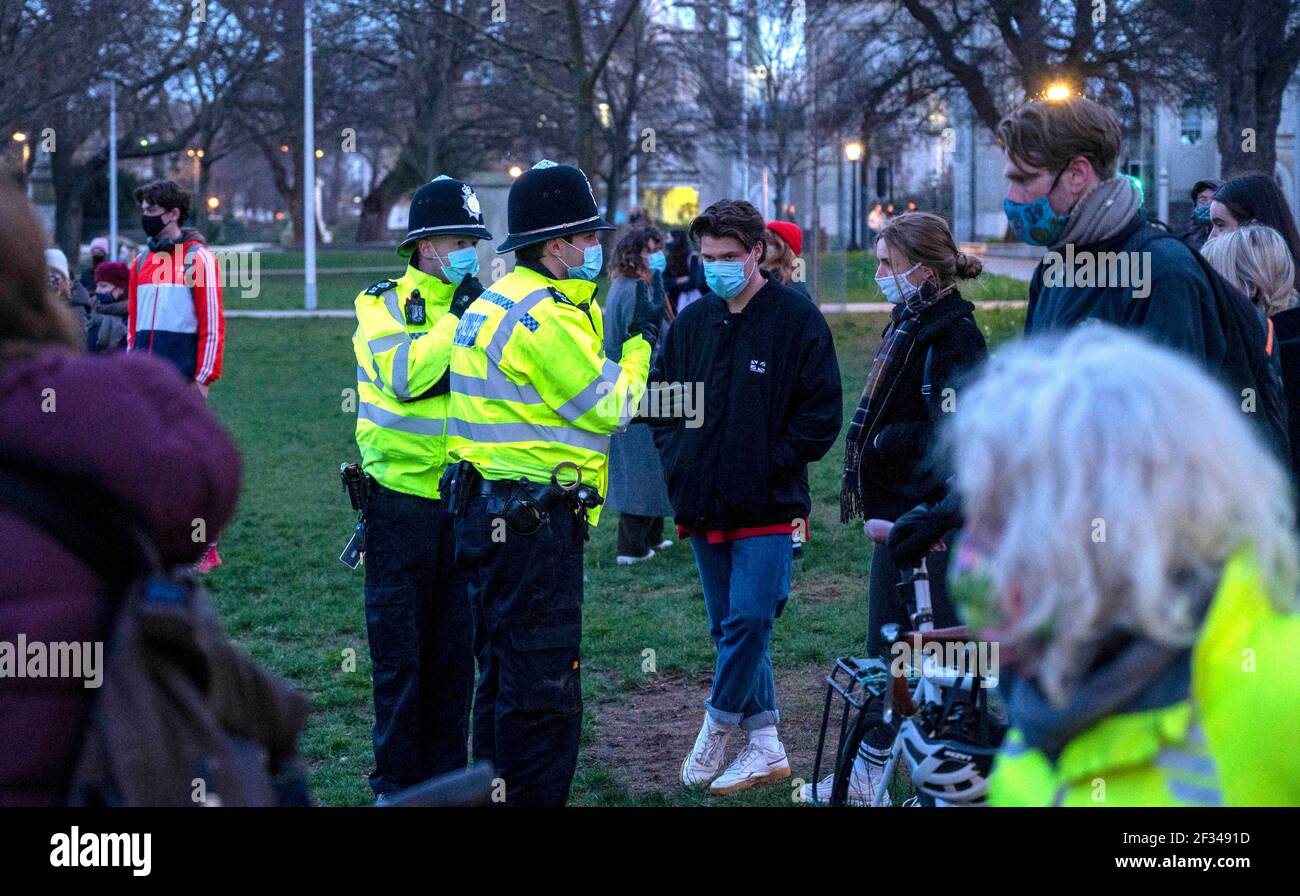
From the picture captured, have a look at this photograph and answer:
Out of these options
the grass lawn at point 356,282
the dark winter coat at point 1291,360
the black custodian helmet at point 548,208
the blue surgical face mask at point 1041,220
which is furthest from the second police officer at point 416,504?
the grass lawn at point 356,282

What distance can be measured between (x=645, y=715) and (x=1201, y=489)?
512cm

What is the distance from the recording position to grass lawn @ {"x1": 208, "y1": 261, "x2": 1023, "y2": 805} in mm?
6141

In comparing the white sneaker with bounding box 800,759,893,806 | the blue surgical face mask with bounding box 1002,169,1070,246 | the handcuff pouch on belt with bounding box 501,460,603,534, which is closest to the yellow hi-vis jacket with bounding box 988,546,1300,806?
the blue surgical face mask with bounding box 1002,169,1070,246

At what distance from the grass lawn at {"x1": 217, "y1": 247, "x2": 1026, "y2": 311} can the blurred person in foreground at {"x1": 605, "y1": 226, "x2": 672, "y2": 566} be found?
11295mm

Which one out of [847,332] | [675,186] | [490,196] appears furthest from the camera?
[675,186]

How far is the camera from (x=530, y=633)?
461 cm

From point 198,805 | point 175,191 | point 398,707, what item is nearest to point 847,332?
point 175,191

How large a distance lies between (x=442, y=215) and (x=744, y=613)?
1844 millimetres

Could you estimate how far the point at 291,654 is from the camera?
7590 millimetres

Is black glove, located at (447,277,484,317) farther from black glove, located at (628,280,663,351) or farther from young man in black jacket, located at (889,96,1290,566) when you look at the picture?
young man in black jacket, located at (889,96,1290,566)

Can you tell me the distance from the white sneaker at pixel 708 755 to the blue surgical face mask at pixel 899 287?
1.77m

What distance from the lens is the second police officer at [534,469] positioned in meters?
4.61

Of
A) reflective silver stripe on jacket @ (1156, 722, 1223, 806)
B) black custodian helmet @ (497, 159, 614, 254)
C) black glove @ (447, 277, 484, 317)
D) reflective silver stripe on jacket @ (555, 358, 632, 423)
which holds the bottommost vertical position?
reflective silver stripe on jacket @ (1156, 722, 1223, 806)

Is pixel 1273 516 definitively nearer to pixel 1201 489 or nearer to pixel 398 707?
pixel 1201 489
